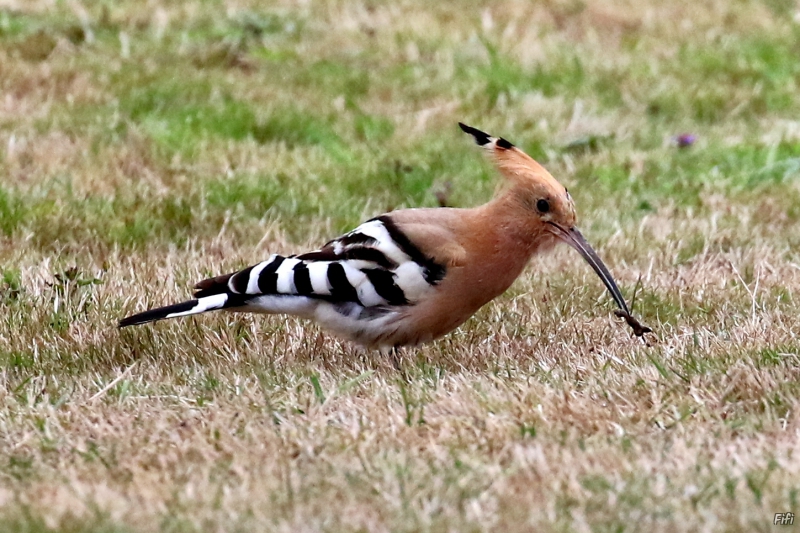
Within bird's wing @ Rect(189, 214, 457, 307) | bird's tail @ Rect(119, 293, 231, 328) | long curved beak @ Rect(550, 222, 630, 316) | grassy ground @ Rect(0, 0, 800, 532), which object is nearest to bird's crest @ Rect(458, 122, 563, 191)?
long curved beak @ Rect(550, 222, 630, 316)

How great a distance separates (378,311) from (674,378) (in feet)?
3.10

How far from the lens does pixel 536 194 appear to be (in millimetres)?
3953

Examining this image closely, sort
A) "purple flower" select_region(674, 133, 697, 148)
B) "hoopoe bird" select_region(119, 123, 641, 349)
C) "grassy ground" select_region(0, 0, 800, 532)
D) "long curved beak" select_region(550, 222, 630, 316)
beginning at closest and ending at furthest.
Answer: "grassy ground" select_region(0, 0, 800, 532)
"hoopoe bird" select_region(119, 123, 641, 349)
"long curved beak" select_region(550, 222, 630, 316)
"purple flower" select_region(674, 133, 697, 148)

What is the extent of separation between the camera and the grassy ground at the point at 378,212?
9.37 feet

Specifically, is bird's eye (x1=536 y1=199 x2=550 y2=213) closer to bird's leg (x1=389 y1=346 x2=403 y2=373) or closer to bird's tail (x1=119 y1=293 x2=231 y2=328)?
bird's leg (x1=389 y1=346 x2=403 y2=373)

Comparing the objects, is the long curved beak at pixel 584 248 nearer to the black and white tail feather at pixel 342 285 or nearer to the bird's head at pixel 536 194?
the bird's head at pixel 536 194

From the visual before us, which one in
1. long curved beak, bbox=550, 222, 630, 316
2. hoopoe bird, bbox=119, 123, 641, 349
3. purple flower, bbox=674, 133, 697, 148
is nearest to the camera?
hoopoe bird, bbox=119, 123, 641, 349

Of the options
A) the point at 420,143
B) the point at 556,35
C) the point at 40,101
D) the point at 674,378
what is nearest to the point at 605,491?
the point at 674,378

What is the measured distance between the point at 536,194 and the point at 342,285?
0.65 metres

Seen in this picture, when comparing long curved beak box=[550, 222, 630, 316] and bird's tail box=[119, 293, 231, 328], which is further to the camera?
long curved beak box=[550, 222, 630, 316]

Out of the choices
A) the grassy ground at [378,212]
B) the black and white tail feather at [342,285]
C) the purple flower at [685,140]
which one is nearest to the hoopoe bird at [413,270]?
the black and white tail feather at [342,285]

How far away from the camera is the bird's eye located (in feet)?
13.0

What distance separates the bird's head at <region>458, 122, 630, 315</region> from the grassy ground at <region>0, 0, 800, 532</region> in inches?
14.0

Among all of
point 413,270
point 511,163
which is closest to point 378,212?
point 511,163
